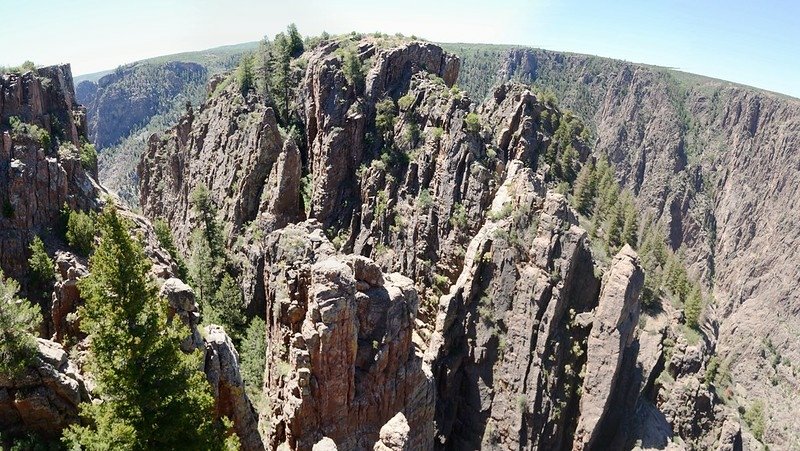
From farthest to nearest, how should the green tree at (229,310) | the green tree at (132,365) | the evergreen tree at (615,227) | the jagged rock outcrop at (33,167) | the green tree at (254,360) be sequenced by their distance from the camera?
the evergreen tree at (615,227) → the green tree at (229,310) → the green tree at (254,360) → the jagged rock outcrop at (33,167) → the green tree at (132,365)

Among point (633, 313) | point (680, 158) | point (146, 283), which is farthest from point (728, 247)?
point (146, 283)

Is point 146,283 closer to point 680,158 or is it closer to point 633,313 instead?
point 633,313

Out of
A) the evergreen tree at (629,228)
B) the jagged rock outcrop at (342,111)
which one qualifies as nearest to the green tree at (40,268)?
the jagged rock outcrop at (342,111)

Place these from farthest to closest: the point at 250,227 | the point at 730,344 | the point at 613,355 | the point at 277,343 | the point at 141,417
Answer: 1. the point at 730,344
2. the point at 250,227
3. the point at 613,355
4. the point at 277,343
5. the point at 141,417

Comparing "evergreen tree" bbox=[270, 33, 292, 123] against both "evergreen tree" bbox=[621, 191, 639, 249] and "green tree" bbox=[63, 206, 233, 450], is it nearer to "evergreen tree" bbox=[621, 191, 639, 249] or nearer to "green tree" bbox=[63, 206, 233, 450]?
"evergreen tree" bbox=[621, 191, 639, 249]

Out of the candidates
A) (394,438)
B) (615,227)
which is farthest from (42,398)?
(615,227)

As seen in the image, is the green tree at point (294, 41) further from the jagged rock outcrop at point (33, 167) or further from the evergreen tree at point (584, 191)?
the evergreen tree at point (584, 191)
